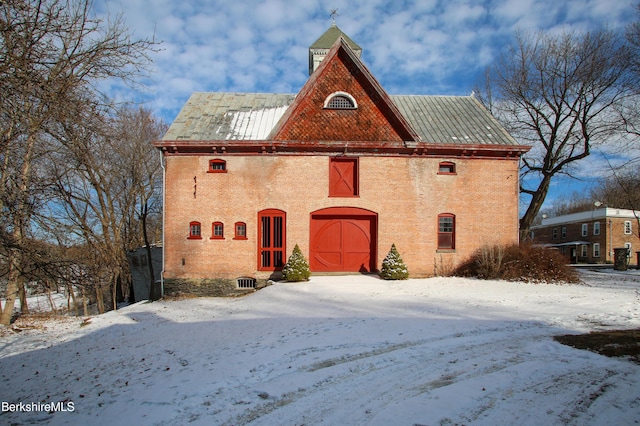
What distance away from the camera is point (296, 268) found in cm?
1451

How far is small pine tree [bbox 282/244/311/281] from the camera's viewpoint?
47.3 feet

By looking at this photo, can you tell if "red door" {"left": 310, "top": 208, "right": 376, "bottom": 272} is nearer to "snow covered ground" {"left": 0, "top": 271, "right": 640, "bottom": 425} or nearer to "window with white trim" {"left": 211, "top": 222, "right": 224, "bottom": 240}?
"window with white trim" {"left": 211, "top": 222, "right": 224, "bottom": 240}

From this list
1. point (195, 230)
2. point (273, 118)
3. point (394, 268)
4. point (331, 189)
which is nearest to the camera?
point (394, 268)

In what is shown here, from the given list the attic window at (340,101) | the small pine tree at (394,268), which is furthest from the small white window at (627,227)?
the attic window at (340,101)

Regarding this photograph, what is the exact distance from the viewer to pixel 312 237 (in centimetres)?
1591

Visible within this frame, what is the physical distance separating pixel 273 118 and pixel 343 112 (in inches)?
126

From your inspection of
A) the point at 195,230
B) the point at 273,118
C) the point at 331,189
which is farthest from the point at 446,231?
the point at 195,230

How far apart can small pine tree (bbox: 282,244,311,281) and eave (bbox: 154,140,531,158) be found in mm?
4176

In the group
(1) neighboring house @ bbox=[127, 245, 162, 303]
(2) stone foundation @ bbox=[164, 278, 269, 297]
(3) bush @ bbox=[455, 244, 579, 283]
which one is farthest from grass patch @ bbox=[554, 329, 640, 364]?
(1) neighboring house @ bbox=[127, 245, 162, 303]

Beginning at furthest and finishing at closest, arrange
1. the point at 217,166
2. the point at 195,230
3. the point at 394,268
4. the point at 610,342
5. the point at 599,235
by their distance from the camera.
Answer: the point at 599,235, the point at 217,166, the point at 195,230, the point at 394,268, the point at 610,342

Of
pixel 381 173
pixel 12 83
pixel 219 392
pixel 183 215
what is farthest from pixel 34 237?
pixel 381 173

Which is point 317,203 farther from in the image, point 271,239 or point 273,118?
point 273,118

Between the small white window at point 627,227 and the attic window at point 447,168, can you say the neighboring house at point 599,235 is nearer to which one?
the small white window at point 627,227

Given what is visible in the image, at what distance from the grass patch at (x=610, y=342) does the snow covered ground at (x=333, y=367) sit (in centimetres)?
30
